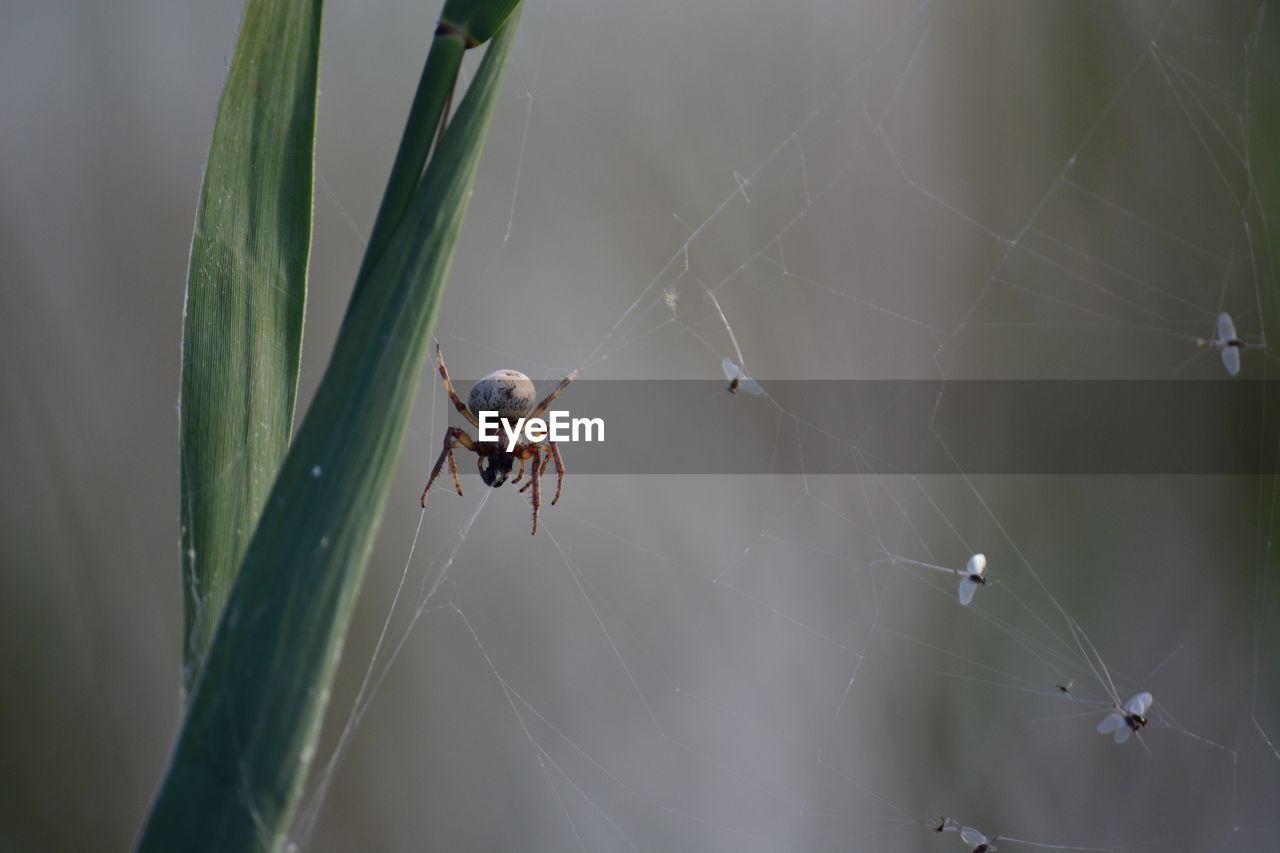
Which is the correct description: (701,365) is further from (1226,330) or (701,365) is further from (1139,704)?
(1139,704)

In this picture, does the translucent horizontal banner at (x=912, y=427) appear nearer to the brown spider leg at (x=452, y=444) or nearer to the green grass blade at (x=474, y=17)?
the brown spider leg at (x=452, y=444)

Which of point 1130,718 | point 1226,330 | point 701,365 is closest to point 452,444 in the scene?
point 1130,718

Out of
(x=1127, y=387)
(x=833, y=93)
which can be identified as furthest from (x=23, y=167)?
(x=1127, y=387)

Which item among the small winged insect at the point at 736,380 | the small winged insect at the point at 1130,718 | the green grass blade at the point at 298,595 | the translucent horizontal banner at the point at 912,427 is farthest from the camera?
the translucent horizontal banner at the point at 912,427

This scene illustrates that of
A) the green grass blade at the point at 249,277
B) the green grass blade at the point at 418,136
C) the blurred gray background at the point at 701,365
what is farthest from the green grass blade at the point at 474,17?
the blurred gray background at the point at 701,365

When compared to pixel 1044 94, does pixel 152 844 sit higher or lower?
lower

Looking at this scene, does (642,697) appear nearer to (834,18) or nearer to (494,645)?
(494,645)
